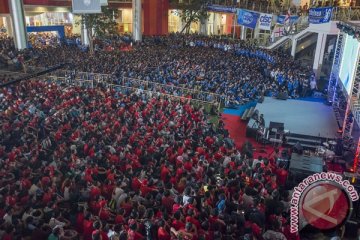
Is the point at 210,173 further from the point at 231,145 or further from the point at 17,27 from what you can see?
the point at 17,27

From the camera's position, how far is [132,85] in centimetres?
1939

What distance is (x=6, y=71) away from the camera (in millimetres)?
23391

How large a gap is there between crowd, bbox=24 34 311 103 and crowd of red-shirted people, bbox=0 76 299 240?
4.98 metres

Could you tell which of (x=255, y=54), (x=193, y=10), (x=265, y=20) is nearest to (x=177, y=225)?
(x=265, y=20)

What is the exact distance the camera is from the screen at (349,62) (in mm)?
13115

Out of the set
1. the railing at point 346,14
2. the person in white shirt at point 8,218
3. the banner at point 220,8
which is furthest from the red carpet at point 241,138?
→ the banner at point 220,8

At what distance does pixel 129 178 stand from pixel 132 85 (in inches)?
425

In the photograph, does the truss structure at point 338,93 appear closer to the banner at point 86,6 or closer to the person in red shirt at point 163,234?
the person in red shirt at point 163,234

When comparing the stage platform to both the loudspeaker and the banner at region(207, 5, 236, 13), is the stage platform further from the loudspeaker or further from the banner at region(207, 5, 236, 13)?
the banner at region(207, 5, 236, 13)

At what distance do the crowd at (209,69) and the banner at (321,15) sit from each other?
3234 millimetres

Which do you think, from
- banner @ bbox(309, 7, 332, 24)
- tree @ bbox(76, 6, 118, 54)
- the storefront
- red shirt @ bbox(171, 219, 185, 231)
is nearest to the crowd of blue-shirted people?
banner @ bbox(309, 7, 332, 24)

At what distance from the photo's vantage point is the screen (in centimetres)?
1311

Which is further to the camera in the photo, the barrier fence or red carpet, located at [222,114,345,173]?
the barrier fence

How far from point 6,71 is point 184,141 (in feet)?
55.5
